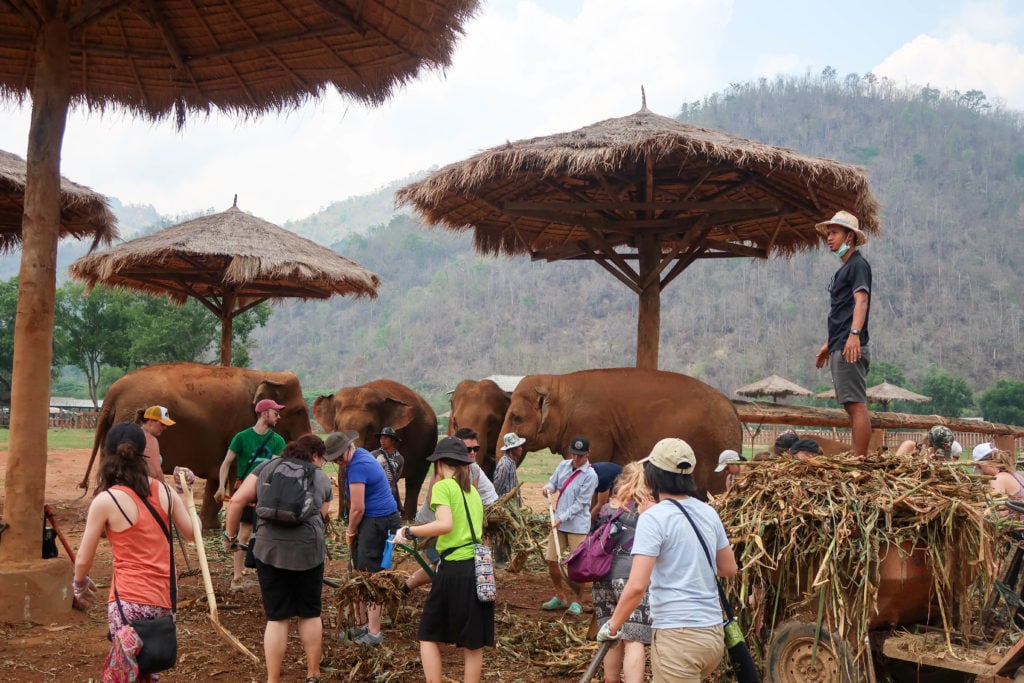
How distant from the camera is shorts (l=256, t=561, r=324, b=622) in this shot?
6395mm

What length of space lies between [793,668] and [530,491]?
14.9 m

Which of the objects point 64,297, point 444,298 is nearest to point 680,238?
point 64,297

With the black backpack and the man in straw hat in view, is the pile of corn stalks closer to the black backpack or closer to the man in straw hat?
the man in straw hat

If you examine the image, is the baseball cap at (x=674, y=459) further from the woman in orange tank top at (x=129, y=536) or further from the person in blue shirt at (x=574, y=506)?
the person in blue shirt at (x=574, y=506)

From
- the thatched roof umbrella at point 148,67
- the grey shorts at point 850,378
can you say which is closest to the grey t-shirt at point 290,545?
the thatched roof umbrella at point 148,67

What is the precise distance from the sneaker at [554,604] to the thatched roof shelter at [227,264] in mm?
7337

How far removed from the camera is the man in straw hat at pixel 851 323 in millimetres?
7457

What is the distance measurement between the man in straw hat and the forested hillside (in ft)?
230

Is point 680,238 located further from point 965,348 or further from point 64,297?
point 965,348

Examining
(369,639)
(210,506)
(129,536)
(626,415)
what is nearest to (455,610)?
(369,639)

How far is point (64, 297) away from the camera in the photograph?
47.7 metres

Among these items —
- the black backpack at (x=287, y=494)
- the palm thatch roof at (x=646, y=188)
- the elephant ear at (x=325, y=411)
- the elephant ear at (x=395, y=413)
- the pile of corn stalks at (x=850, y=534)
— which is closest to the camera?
the pile of corn stalks at (x=850, y=534)

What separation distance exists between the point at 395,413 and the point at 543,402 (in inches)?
122

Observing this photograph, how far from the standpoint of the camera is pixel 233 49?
9.52 meters
